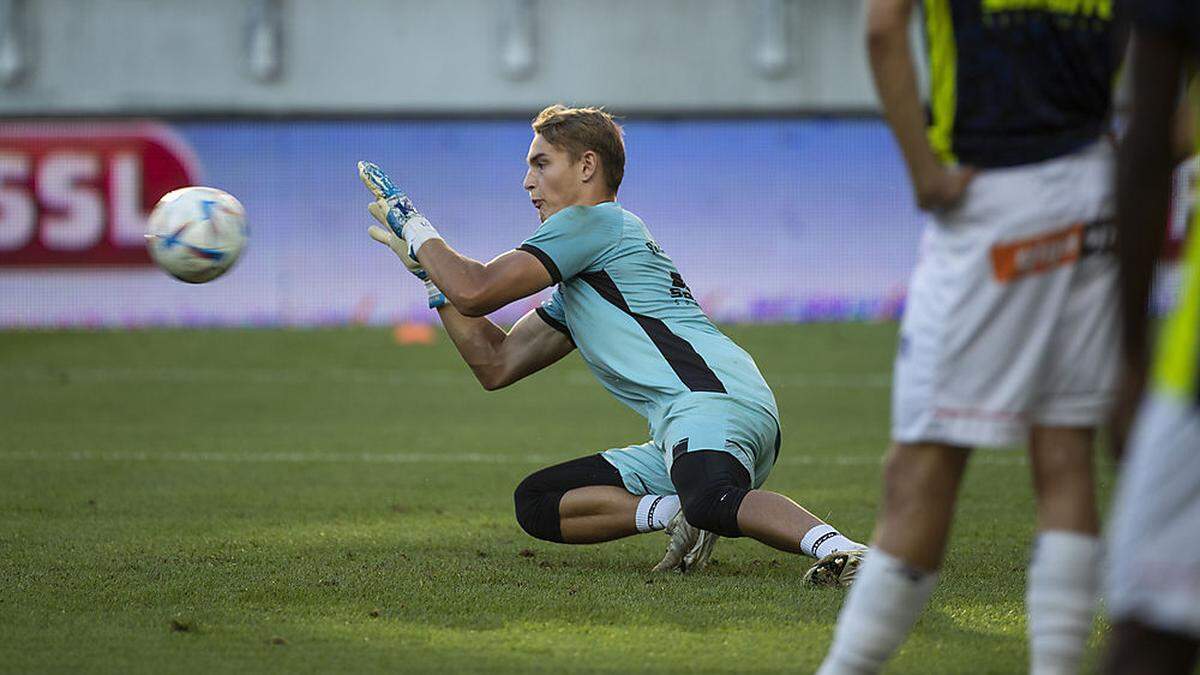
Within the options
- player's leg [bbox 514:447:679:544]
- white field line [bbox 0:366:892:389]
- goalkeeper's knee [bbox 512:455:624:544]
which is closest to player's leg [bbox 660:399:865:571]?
player's leg [bbox 514:447:679:544]

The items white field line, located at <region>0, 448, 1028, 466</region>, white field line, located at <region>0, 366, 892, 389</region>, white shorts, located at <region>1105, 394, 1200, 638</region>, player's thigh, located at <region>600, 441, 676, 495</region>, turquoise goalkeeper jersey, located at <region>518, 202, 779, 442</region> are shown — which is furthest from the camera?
white field line, located at <region>0, 366, 892, 389</region>

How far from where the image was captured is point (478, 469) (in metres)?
7.91

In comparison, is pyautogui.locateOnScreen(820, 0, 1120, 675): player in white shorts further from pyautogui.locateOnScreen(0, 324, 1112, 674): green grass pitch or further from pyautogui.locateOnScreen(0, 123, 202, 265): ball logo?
pyautogui.locateOnScreen(0, 123, 202, 265): ball logo

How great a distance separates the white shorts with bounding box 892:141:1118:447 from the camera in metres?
2.79

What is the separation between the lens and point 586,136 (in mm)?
5129

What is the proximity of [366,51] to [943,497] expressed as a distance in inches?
713

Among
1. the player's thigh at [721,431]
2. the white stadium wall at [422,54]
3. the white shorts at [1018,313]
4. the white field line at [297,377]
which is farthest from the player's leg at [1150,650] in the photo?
the white stadium wall at [422,54]

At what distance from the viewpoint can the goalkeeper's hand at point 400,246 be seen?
16.4 ft

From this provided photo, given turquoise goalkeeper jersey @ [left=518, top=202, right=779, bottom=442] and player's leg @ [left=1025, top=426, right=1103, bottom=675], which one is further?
turquoise goalkeeper jersey @ [left=518, top=202, right=779, bottom=442]

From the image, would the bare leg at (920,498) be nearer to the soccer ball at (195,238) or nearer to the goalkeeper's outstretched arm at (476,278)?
the goalkeeper's outstretched arm at (476,278)

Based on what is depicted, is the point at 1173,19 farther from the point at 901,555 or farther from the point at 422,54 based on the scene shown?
the point at 422,54

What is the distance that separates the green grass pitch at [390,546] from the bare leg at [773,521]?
163 millimetres

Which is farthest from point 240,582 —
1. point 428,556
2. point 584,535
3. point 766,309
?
point 766,309

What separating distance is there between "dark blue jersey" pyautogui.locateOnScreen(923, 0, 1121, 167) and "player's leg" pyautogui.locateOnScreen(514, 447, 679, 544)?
93.7 inches
